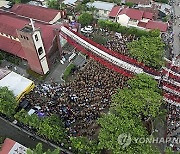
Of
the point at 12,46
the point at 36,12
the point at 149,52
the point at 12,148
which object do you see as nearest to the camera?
the point at 12,148

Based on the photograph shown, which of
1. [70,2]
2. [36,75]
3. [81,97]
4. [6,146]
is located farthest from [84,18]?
[6,146]

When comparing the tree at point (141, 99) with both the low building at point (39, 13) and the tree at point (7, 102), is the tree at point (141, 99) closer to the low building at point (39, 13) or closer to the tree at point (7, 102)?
the tree at point (7, 102)

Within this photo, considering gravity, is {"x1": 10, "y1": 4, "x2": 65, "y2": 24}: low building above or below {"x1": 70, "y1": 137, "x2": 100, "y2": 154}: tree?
above

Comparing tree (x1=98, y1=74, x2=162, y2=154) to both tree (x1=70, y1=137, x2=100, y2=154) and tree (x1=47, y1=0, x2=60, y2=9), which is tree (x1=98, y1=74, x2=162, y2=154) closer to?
tree (x1=70, y1=137, x2=100, y2=154)

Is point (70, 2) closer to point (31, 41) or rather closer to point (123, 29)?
point (123, 29)

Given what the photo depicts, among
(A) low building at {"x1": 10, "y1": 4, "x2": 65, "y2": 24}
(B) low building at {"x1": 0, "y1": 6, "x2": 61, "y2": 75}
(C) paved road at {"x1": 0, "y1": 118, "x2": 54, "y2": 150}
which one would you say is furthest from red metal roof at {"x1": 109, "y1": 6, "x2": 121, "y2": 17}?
(C) paved road at {"x1": 0, "y1": 118, "x2": 54, "y2": 150}
